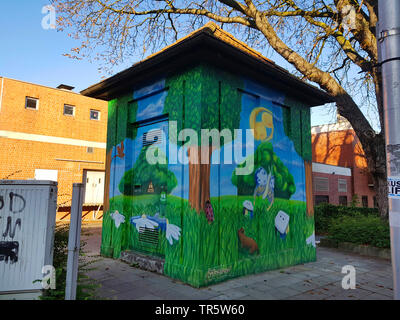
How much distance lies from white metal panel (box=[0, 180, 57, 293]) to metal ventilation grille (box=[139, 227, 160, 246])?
2690mm

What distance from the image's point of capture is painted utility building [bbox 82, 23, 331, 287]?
210 inches

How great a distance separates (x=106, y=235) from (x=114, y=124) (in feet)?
9.73

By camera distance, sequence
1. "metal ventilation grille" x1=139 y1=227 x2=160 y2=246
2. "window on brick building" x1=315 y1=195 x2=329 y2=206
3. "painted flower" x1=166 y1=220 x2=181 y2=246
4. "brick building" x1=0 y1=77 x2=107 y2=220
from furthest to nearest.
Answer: "window on brick building" x1=315 y1=195 x2=329 y2=206 < "brick building" x1=0 y1=77 x2=107 y2=220 < "metal ventilation grille" x1=139 y1=227 x2=160 y2=246 < "painted flower" x1=166 y1=220 x2=181 y2=246

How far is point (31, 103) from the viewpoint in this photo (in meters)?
17.2

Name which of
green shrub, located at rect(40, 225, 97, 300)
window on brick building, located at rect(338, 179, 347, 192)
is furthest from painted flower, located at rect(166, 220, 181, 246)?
window on brick building, located at rect(338, 179, 347, 192)

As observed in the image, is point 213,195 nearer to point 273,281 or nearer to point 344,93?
point 273,281

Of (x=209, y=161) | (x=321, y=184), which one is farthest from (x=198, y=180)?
(x=321, y=184)

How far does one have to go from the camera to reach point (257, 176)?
6.34 meters

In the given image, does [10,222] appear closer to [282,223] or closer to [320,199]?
[282,223]

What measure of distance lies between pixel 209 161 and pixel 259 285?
243 cm

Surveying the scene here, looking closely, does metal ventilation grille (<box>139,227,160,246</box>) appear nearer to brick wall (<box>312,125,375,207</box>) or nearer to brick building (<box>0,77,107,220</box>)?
brick building (<box>0,77,107,220</box>)

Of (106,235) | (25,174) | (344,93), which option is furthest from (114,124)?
(25,174)
